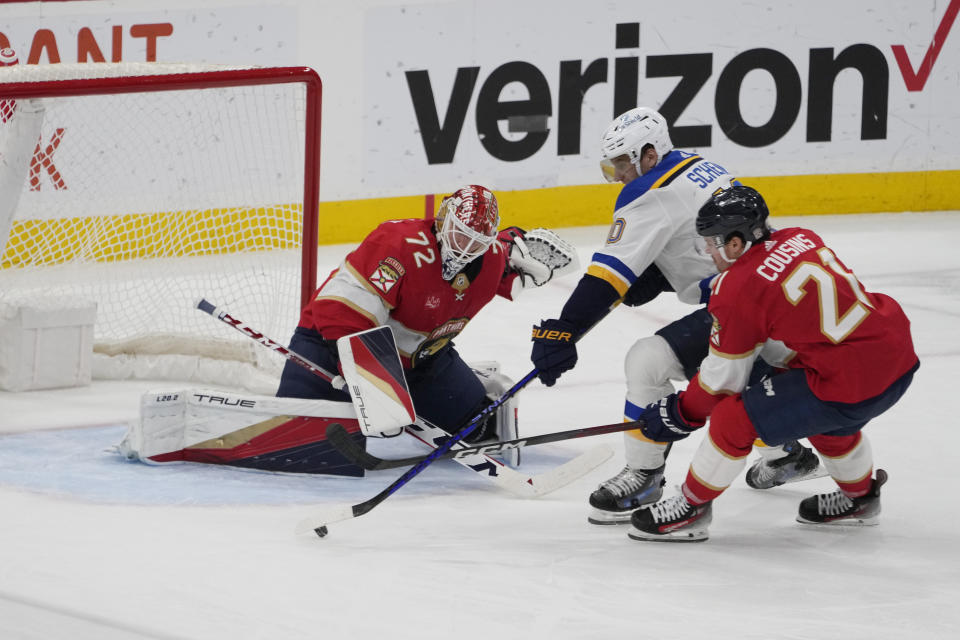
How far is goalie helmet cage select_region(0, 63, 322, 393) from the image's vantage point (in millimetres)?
3836

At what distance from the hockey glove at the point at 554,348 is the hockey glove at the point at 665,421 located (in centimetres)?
24

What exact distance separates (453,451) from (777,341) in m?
0.75

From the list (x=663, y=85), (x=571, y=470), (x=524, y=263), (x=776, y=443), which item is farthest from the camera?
(x=663, y=85)

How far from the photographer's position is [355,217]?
599cm

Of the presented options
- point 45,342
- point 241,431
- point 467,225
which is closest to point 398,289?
point 467,225

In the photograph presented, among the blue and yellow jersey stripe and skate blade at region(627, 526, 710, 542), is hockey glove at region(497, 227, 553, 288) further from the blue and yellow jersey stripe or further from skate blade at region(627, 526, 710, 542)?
skate blade at region(627, 526, 710, 542)

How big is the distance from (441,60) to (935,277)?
2252 mm

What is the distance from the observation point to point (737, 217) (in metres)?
2.62

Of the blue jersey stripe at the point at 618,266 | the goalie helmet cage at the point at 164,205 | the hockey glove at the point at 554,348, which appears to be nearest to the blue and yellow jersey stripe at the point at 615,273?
the blue jersey stripe at the point at 618,266

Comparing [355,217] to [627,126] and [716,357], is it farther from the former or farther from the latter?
[716,357]

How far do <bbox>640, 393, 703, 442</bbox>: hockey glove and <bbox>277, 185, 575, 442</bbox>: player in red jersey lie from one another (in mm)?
587

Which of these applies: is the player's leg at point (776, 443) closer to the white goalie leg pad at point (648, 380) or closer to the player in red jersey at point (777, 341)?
the player in red jersey at point (777, 341)

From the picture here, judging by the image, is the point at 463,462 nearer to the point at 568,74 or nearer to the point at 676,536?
the point at 676,536

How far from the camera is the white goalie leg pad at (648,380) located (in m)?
3.00
